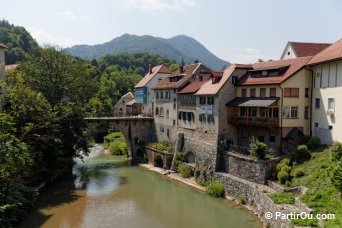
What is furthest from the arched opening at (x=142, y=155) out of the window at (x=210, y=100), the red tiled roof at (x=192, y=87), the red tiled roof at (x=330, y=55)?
the red tiled roof at (x=330, y=55)

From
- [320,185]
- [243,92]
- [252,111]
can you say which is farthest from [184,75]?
[320,185]

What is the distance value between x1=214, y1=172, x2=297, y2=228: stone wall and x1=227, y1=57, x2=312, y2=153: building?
495cm

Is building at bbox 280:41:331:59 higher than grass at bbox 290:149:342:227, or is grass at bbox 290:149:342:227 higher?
building at bbox 280:41:331:59

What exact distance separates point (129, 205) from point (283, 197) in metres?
13.9

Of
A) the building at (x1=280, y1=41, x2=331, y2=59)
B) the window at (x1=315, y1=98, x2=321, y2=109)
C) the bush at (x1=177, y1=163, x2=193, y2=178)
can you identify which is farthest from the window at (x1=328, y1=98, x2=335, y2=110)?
the bush at (x1=177, y1=163, x2=193, y2=178)

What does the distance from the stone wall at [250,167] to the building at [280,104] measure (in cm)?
272

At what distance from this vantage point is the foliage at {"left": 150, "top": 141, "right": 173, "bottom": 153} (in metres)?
46.2

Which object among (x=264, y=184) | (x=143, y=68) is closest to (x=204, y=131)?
(x=264, y=184)

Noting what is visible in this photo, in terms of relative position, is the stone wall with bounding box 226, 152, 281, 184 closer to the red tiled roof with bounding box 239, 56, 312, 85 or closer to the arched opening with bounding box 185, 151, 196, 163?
the arched opening with bounding box 185, 151, 196, 163

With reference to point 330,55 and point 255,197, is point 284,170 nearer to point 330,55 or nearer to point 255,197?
point 255,197

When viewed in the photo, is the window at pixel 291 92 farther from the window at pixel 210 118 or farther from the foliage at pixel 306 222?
the foliage at pixel 306 222

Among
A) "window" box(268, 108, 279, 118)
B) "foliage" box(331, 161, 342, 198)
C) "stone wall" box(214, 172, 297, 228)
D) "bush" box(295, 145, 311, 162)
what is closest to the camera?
"foliage" box(331, 161, 342, 198)

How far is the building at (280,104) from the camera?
32.6m

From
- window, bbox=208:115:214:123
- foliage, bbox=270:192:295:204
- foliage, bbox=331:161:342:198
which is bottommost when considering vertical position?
foliage, bbox=270:192:295:204
